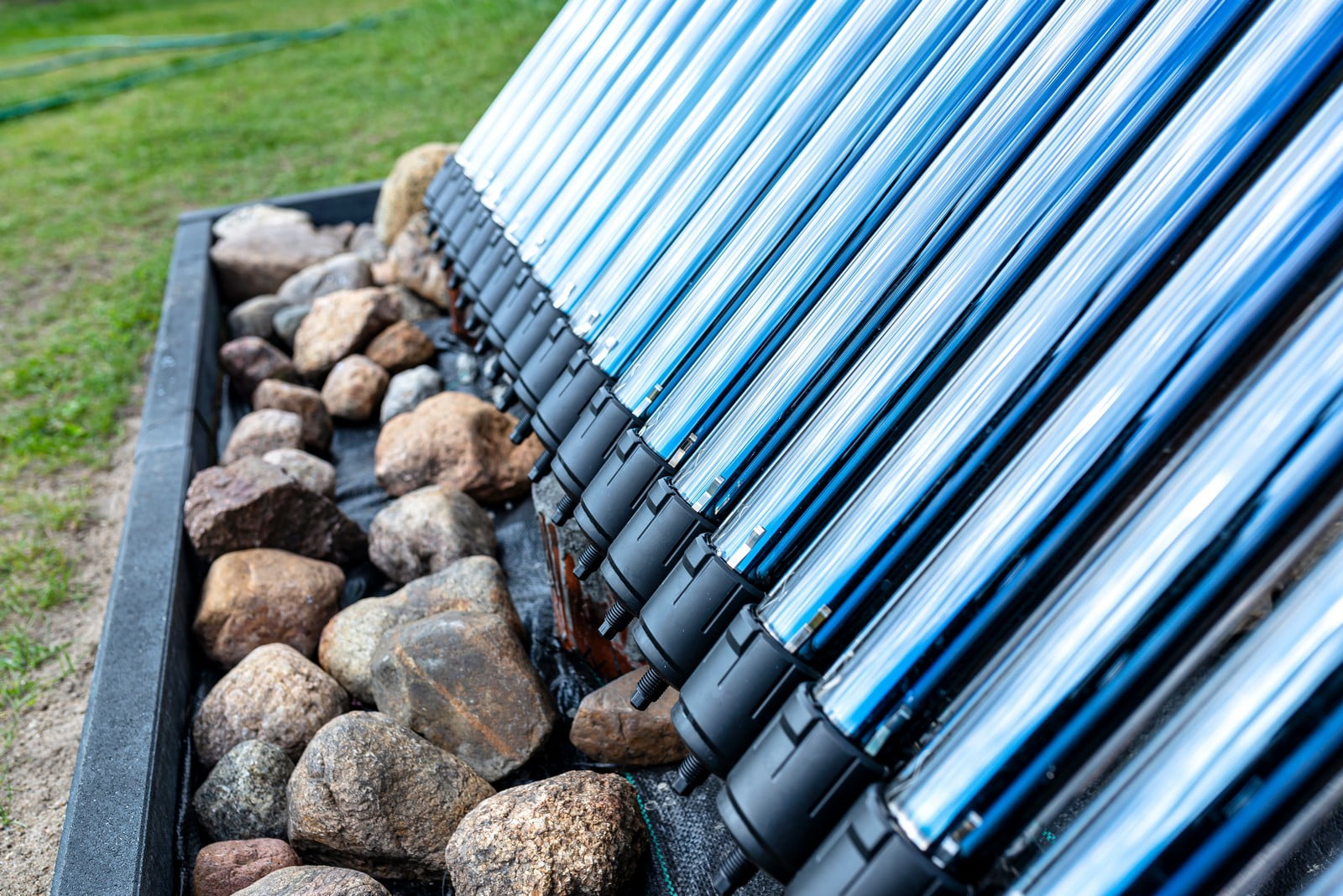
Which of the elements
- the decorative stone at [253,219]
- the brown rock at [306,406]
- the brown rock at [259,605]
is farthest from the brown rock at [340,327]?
the brown rock at [259,605]

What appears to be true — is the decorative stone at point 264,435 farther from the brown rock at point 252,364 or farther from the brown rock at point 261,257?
the brown rock at point 261,257

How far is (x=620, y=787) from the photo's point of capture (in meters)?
1.86

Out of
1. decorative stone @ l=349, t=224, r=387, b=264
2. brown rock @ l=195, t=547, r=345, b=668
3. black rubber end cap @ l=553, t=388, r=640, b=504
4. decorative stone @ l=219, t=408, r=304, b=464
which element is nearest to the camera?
black rubber end cap @ l=553, t=388, r=640, b=504

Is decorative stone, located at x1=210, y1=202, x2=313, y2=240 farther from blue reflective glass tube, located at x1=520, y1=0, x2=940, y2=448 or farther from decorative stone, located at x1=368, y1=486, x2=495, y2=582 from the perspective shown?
blue reflective glass tube, located at x1=520, y1=0, x2=940, y2=448

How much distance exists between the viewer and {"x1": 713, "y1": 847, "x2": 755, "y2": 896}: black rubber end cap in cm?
128

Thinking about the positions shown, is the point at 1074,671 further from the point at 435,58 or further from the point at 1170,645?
the point at 435,58

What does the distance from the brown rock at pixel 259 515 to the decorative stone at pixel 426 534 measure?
0.38 ft

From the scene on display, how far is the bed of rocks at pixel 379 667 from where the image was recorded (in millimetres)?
1811

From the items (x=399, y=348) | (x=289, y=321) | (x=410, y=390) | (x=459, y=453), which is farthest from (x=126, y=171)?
(x=459, y=453)

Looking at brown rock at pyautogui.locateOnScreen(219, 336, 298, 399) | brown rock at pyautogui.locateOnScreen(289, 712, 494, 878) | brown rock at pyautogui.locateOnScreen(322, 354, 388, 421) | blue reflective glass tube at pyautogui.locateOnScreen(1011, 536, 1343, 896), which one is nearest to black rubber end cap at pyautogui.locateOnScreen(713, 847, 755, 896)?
blue reflective glass tube at pyautogui.locateOnScreen(1011, 536, 1343, 896)

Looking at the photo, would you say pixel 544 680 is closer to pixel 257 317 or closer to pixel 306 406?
pixel 306 406

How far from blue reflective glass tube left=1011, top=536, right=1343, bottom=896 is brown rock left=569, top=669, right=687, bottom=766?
1218mm

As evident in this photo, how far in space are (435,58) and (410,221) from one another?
15.2 feet

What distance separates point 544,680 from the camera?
2.40m
